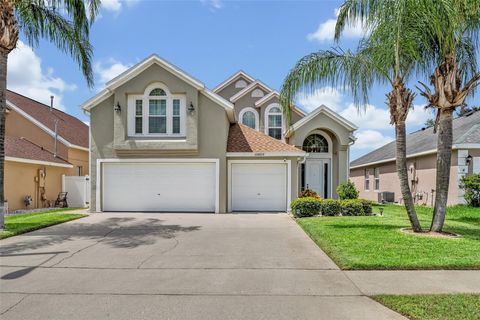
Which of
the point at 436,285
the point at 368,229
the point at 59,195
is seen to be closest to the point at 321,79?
the point at 368,229

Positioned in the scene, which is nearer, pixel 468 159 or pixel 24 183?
pixel 468 159

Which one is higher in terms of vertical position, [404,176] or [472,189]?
[404,176]

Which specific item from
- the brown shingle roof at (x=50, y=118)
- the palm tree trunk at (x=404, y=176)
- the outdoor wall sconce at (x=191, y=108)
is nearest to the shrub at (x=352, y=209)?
the palm tree trunk at (x=404, y=176)

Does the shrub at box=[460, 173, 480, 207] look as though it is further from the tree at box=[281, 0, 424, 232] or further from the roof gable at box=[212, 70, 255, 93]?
the roof gable at box=[212, 70, 255, 93]

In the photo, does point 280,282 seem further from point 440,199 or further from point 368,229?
point 440,199

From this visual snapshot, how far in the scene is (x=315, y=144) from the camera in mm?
20859

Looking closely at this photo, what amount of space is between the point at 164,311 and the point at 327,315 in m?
2.15

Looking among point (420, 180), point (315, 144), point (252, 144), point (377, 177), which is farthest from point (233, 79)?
point (420, 180)

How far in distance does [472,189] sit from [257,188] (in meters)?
10.4

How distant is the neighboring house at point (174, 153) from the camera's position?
1541 centimetres

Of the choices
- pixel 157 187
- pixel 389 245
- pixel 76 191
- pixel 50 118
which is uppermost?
pixel 50 118

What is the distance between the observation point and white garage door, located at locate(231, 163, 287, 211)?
→ 16.3 m

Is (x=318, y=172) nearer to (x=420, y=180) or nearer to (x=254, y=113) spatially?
(x=254, y=113)

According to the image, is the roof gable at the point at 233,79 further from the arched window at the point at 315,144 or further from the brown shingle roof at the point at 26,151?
the brown shingle roof at the point at 26,151
